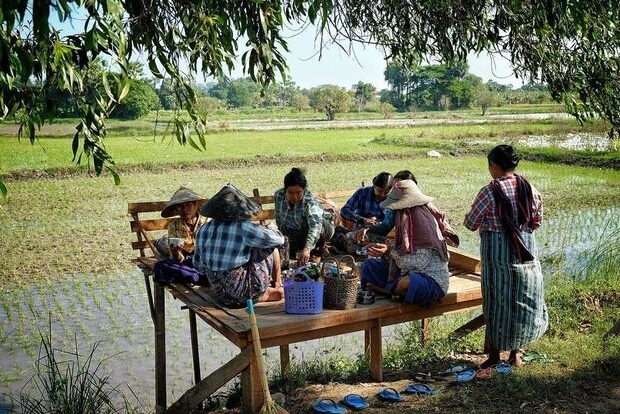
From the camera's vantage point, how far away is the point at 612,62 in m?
5.73

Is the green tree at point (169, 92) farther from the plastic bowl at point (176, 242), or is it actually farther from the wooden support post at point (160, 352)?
the wooden support post at point (160, 352)

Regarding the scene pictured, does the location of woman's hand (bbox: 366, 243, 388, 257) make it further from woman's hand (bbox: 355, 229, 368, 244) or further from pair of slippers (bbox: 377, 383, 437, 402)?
pair of slippers (bbox: 377, 383, 437, 402)

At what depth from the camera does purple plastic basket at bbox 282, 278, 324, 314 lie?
14.8ft

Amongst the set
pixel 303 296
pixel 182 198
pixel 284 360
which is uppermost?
Result: pixel 182 198

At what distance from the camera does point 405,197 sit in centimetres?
475

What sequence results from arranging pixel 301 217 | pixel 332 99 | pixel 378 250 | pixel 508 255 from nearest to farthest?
pixel 508 255 < pixel 378 250 < pixel 301 217 < pixel 332 99

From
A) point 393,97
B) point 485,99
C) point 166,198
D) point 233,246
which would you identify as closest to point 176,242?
point 233,246

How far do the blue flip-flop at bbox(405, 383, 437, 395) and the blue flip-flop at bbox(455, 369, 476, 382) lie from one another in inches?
8.9

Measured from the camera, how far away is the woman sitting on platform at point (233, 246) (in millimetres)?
4652

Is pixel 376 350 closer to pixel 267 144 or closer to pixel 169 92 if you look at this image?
pixel 169 92

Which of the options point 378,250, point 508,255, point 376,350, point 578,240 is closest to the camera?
point 508,255

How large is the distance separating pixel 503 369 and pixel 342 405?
4.04ft

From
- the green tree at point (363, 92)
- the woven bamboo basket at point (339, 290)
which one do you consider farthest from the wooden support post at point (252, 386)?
the green tree at point (363, 92)

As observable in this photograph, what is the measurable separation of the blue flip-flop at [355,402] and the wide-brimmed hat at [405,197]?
1.29 metres
